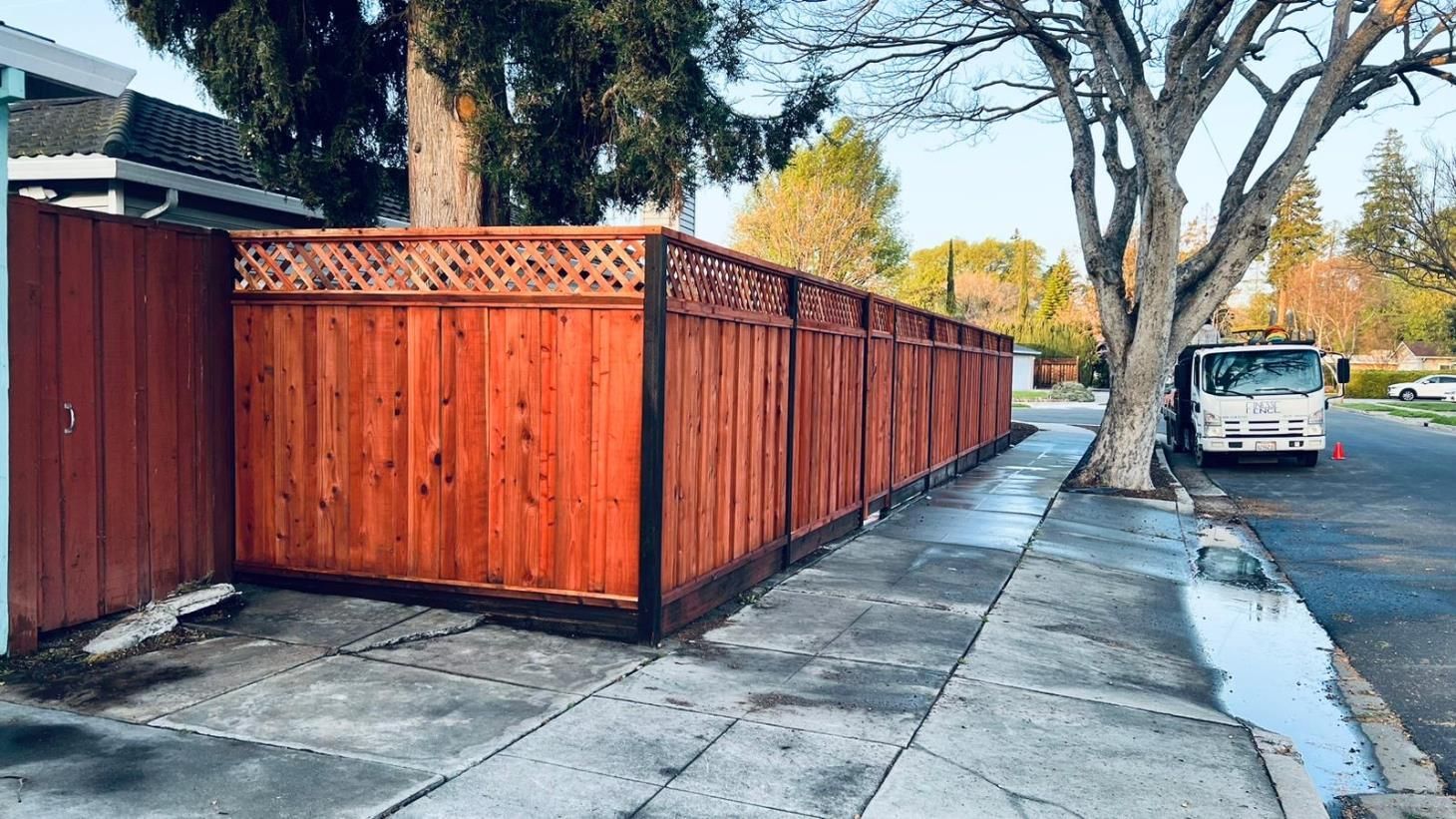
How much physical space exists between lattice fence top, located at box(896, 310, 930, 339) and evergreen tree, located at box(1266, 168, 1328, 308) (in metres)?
71.7

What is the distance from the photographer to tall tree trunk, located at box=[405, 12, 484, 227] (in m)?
8.83

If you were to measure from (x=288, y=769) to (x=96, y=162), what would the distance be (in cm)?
700

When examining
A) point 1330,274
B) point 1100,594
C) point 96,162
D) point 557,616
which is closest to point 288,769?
point 557,616

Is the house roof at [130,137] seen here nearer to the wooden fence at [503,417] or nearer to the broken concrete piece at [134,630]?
the wooden fence at [503,417]

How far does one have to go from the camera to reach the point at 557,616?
5941mm

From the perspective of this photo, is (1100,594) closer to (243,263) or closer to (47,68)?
(243,263)

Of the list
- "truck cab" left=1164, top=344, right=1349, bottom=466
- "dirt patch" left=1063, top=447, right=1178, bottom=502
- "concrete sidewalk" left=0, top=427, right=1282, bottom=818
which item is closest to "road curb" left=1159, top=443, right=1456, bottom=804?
"concrete sidewalk" left=0, top=427, right=1282, bottom=818

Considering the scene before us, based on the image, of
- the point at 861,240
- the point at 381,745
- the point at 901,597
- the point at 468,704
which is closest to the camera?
the point at 381,745

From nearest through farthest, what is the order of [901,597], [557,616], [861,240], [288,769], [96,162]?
1. [288,769]
2. [557,616]
3. [901,597]
4. [96,162]
5. [861,240]

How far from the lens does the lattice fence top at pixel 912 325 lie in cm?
1140

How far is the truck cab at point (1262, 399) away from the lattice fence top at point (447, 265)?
15.0 meters

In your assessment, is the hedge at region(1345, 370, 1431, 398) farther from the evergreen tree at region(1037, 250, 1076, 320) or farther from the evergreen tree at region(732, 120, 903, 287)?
the evergreen tree at region(732, 120, 903, 287)

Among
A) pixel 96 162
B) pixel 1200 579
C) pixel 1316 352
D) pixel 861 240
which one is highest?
pixel 861 240

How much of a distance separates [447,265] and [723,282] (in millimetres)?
1734
